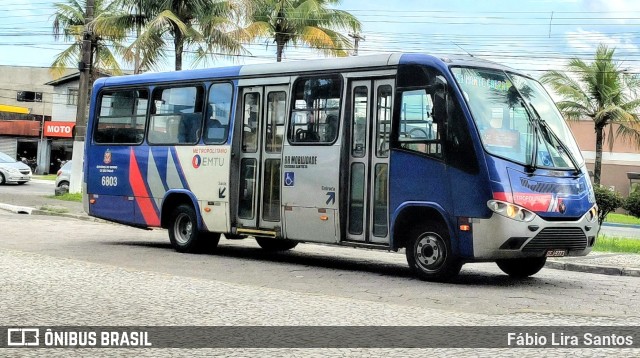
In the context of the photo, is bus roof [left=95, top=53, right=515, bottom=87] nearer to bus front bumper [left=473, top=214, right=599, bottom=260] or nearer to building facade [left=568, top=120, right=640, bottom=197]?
bus front bumper [left=473, top=214, right=599, bottom=260]

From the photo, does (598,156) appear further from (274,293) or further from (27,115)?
(27,115)

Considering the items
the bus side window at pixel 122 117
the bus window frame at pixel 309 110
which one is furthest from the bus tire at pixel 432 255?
the bus side window at pixel 122 117

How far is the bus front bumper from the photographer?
11648mm

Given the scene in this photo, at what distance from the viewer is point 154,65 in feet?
102

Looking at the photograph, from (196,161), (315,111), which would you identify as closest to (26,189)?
(196,161)

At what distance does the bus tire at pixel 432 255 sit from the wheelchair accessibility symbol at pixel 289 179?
2.30 meters

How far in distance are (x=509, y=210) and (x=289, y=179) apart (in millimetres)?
3817

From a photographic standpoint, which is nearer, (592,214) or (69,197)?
(592,214)

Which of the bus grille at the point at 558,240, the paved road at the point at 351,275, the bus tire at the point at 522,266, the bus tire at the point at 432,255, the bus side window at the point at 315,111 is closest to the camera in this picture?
the paved road at the point at 351,275

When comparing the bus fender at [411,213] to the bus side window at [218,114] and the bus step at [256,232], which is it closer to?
the bus step at [256,232]

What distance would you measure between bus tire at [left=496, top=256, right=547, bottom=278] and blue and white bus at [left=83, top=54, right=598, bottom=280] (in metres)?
0.03

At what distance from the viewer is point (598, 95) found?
143ft

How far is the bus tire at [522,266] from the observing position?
43.4 ft

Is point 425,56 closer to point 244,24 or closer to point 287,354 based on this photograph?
point 287,354
